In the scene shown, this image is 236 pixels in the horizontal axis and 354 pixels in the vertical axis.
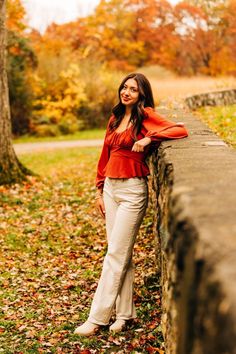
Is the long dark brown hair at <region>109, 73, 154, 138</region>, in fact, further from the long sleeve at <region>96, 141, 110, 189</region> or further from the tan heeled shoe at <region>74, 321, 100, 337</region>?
the tan heeled shoe at <region>74, 321, 100, 337</region>

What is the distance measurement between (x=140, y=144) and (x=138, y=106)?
433mm

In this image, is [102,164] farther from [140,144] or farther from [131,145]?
[140,144]

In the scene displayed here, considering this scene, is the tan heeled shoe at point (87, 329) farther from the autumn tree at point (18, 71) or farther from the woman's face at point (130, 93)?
the autumn tree at point (18, 71)

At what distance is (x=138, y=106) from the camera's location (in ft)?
14.5

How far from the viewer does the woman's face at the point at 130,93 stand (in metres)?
4.46

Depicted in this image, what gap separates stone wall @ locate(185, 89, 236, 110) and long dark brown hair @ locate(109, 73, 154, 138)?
31.6 feet

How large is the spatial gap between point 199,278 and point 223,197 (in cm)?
58

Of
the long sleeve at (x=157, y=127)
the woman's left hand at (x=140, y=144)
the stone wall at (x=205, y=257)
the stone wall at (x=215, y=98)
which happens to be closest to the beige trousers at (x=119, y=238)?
the woman's left hand at (x=140, y=144)

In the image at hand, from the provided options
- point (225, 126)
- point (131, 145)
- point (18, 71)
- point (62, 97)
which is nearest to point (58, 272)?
point (131, 145)

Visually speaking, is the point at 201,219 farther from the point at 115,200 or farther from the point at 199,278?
the point at 115,200

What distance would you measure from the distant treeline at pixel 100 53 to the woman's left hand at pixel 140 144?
1938cm

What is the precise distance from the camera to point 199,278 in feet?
5.60

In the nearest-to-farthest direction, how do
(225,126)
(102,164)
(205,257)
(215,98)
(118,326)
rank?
(205,257) → (118,326) → (102,164) → (225,126) → (215,98)

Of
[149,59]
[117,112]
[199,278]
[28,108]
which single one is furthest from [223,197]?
[149,59]
